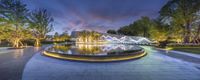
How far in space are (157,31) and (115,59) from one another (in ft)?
64.0

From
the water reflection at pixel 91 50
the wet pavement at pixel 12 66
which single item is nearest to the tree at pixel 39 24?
the water reflection at pixel 91 50

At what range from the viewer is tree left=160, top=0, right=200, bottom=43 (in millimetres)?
23578

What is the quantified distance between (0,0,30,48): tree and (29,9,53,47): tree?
247cm

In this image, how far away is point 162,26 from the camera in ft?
85.6

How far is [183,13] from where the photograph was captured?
23969 mm

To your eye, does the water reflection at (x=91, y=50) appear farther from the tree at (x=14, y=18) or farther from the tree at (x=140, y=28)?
the tree at (x=140, y=28)

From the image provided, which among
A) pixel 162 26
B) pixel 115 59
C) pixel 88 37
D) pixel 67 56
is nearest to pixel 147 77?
pixel 115 59

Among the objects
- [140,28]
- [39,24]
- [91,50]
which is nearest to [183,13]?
[91,50]

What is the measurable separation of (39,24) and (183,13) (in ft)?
77.2

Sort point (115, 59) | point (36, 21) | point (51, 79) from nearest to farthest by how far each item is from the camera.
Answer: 1. point (51, 79)
2. point (115, 59)
3. point (36, 21)

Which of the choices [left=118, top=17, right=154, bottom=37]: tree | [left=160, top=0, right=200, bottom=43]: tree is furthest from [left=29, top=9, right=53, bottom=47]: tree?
[left=118, top=17, right=154, bottom=37]: tree

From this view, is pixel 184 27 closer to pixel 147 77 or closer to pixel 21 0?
pixel 147 77

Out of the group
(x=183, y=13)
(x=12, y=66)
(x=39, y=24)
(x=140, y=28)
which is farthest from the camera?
(x=140, y=28)

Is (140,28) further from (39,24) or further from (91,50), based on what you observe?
(91,50)
